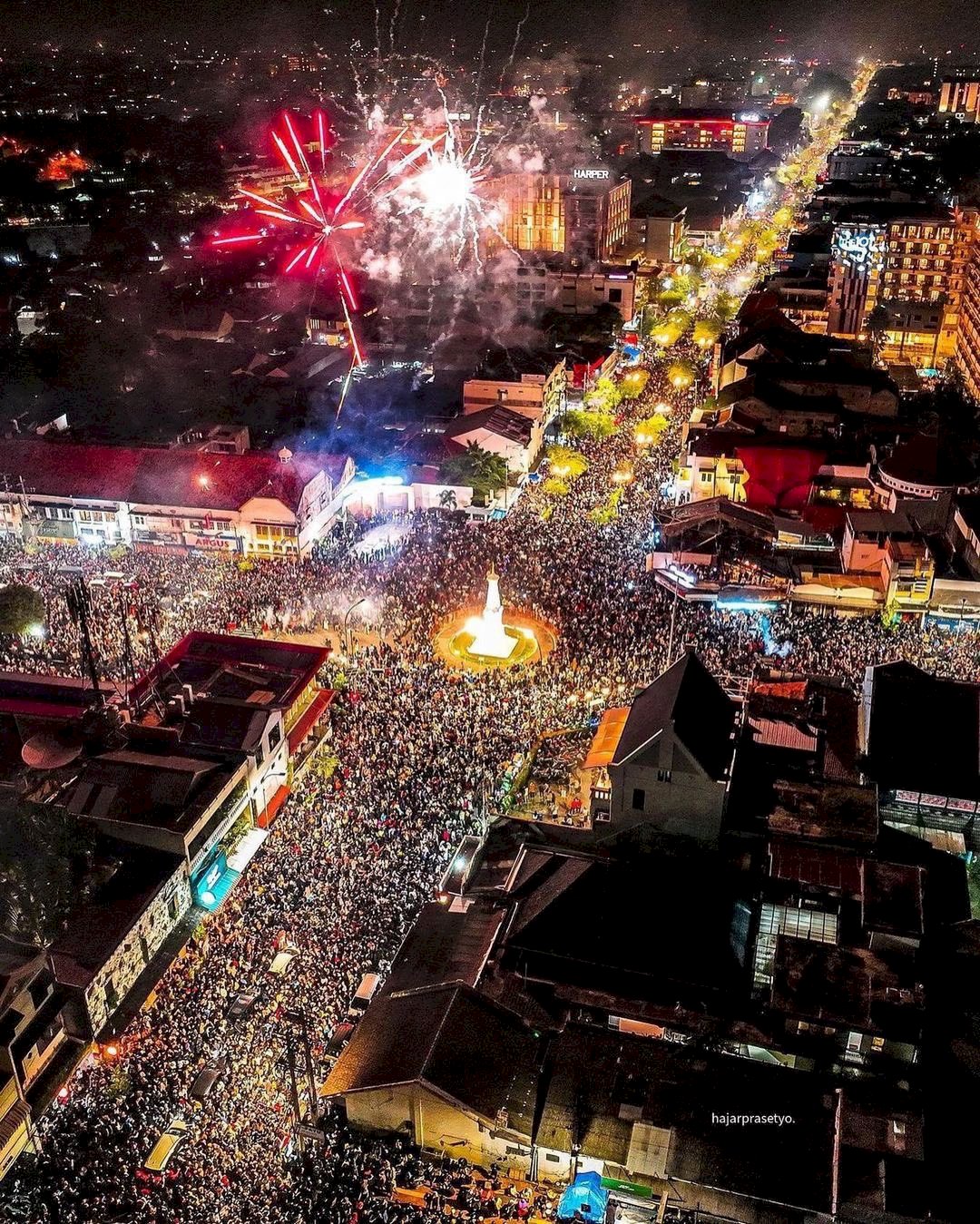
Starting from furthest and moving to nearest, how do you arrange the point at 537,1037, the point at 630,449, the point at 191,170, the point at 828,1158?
the point at 191,170 → the point at 630,449 → the point at 537,1037 → the point at 828,1158

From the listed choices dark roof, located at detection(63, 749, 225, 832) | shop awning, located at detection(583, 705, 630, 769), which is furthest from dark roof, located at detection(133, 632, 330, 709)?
shop awning, located at detection(583, 705, 630, 769)

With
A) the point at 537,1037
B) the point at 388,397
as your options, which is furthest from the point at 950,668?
the point at 388,397

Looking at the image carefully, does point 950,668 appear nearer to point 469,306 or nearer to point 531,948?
point 531,948

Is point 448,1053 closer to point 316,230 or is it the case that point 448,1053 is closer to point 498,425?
point 498,425

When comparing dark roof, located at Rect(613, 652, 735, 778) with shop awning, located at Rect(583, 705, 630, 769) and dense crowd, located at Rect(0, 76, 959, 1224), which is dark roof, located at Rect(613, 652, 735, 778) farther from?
dense crowd, located at Rect(0, 76, 959, 1224)

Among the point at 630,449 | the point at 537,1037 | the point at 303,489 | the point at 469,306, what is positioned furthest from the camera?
the point at 469,306
